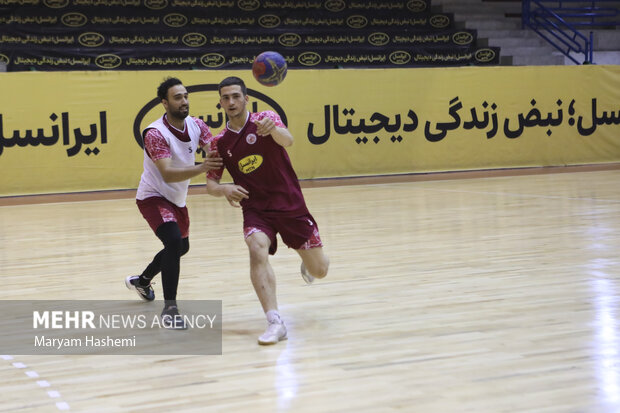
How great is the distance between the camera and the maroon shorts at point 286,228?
551cm

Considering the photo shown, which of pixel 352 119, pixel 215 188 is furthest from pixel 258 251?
pixel 352 119

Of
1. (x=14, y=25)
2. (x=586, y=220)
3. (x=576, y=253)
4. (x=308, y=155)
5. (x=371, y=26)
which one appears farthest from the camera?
(x=371, y=26)

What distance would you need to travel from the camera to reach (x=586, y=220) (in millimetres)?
10180

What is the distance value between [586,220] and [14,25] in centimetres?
1176

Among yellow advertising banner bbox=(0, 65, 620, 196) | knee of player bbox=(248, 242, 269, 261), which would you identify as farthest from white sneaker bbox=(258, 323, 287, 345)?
yellow advertising banner bbox=(0, 65, 620, 196)

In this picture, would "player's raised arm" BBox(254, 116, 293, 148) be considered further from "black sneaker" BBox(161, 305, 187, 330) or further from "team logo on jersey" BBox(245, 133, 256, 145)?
"black sneaker" BBox(161, 305, 187, 330)

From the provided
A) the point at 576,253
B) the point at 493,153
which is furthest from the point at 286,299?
the point at 493,153

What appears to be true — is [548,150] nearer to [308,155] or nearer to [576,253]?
[308,155]

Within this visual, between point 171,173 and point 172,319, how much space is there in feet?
2.88

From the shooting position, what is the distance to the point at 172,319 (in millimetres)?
5629

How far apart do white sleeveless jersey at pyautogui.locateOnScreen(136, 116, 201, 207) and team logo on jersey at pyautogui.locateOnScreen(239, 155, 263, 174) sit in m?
0.47

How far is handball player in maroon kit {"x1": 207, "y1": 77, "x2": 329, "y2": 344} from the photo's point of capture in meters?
5.45

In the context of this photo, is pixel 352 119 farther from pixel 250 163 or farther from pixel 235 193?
pixel 235 193

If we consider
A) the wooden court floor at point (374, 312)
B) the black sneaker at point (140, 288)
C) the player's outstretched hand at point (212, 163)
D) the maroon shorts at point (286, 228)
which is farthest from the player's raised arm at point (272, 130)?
the black sneaker at point (140, 288)
